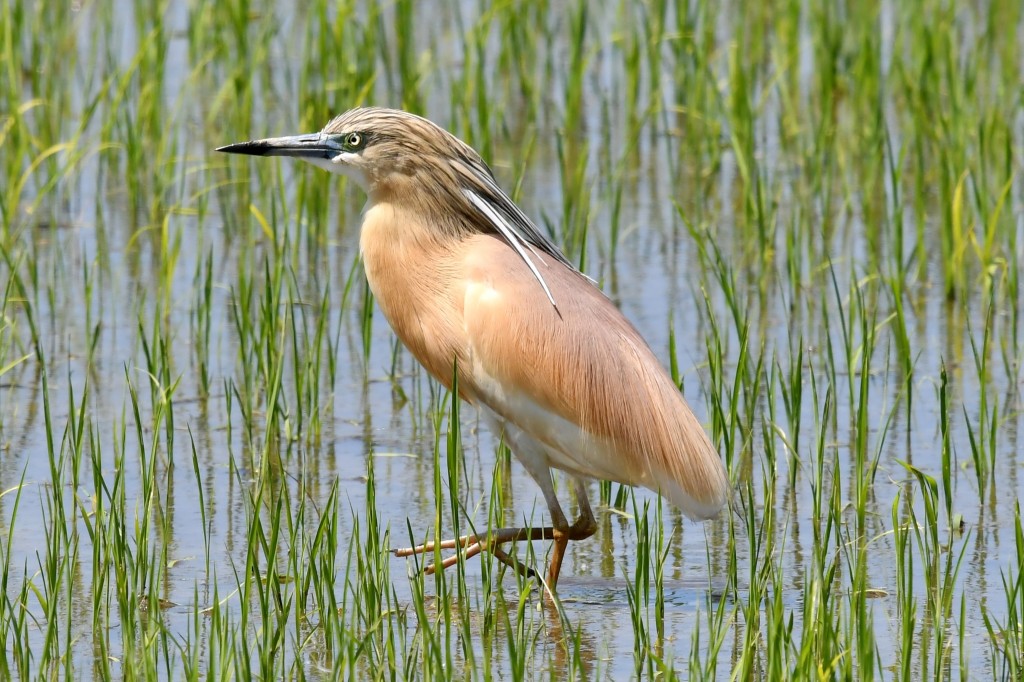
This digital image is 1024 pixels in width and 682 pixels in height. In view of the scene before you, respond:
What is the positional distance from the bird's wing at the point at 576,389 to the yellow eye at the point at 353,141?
42 centimetres

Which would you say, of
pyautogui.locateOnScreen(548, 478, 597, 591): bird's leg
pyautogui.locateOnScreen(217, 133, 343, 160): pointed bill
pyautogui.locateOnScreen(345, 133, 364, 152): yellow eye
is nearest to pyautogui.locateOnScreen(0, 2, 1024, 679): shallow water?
pyautogui.locateOnScreen(548, 478, 597, 591): bird's leg

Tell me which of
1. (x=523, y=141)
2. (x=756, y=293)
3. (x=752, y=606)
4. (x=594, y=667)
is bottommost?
(x=594, y=667)

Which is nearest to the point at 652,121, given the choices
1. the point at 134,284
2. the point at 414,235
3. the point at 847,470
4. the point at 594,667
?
the point at 134,284

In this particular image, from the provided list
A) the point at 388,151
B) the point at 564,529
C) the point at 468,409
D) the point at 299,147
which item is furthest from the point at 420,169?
the point at 468,409

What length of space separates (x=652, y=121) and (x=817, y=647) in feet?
18.4

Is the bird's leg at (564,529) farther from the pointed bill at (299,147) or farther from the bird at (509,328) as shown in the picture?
the pointed bill at (299,147)

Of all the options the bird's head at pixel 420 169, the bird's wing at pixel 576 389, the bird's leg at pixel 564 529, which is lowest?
the bird's leg at pixel 564 529

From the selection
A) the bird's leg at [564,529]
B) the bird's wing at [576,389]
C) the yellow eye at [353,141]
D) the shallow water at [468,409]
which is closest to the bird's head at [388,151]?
the yellow eye at [353,141]

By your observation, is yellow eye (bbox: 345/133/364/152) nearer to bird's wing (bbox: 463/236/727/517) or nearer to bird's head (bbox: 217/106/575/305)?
bird's head (bbox: 217/106/575/305)

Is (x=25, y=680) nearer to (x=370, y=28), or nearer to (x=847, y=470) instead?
(x=847, y=470)

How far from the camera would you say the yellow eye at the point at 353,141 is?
4.91m

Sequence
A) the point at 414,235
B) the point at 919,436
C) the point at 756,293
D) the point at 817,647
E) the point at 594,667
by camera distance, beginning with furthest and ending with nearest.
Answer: the point at 756,293 < the point at 919,436 < the point at 414,235 < the point at 594,667 < the point at 817,647

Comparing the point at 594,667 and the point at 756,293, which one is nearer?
the point at 594,667

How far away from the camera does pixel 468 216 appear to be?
16.3ft
